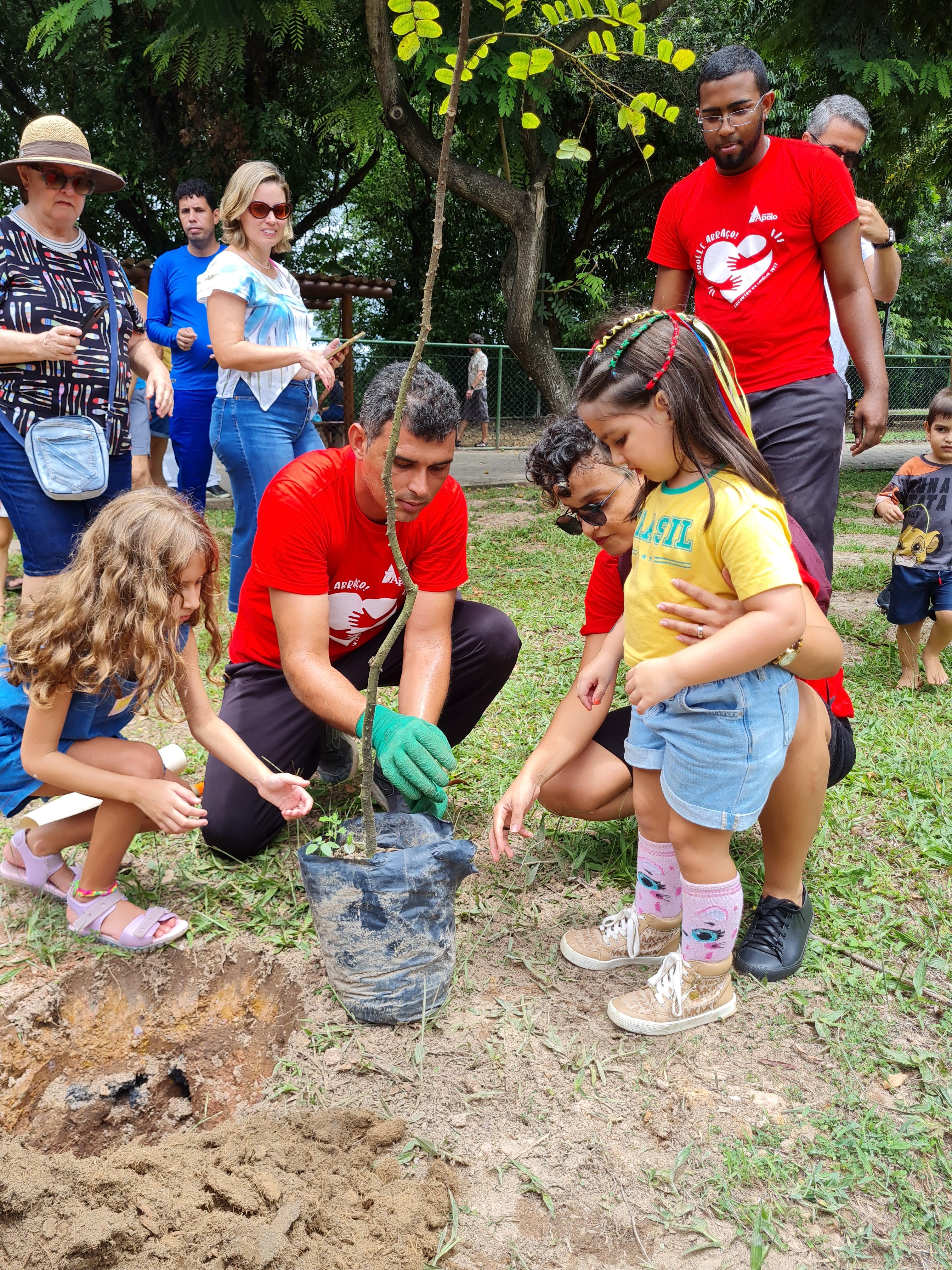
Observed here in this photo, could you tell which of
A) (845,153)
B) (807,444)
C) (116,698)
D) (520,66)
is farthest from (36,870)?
(845,153)

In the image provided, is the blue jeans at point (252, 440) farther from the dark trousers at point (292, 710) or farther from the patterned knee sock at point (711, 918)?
the patterned knee sock at point (711, 918)

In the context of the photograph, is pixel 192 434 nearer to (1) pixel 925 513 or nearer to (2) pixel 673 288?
(2) pixel 673 288

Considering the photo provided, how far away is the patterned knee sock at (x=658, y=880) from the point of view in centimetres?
212

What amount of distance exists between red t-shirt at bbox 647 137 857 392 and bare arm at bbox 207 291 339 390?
132 cm

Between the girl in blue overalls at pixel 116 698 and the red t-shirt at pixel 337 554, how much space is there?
21cm

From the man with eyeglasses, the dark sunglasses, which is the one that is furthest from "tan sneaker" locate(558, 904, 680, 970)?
the dark sunglasses

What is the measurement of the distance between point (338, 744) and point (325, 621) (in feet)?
2.33

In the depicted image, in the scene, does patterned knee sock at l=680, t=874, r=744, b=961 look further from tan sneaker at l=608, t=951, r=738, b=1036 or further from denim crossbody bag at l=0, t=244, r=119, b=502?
denim crossbody bag at l=0, t=244, r=119, b=502

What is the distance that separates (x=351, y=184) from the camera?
13.2m

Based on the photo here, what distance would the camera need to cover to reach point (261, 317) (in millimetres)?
3707

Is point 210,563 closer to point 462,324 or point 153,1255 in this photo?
point 153,1255

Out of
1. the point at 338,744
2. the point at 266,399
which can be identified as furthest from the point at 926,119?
the point at 338,744

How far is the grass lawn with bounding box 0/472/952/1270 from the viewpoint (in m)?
1.53

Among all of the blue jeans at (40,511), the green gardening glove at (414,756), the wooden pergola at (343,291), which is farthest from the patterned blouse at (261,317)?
the wooden pergola at (343,291)
